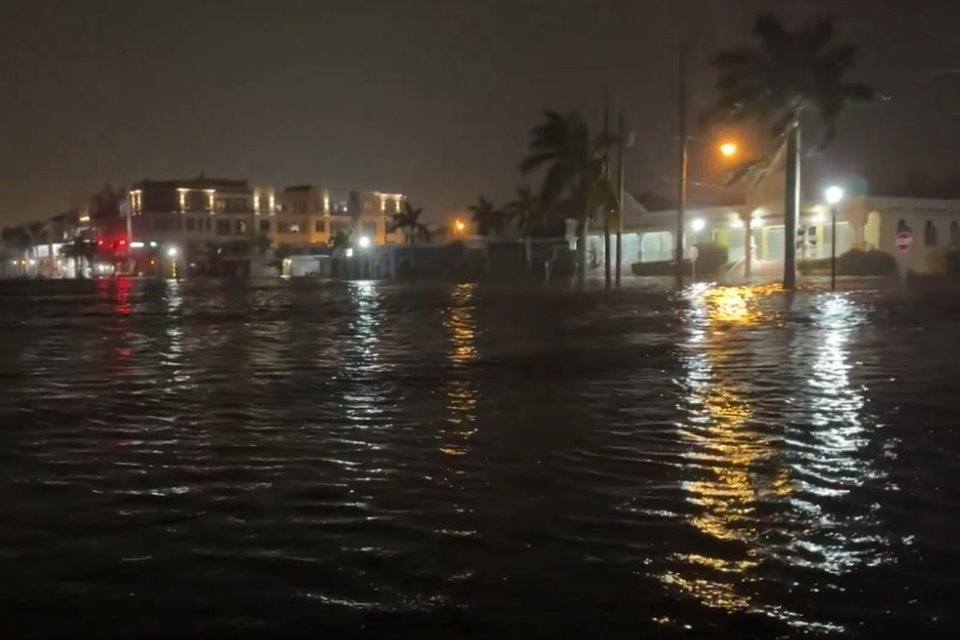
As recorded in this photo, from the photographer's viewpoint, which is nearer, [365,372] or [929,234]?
[365,372]

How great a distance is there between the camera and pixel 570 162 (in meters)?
56.0

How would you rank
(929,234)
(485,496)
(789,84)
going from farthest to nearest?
(929,234) → (789,84) → (485,496)

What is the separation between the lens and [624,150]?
52219 mm

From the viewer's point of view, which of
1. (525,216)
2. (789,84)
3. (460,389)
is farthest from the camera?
(525,216)

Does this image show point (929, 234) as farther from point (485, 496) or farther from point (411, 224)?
point (411, 224)

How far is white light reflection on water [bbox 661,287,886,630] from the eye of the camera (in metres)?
5.85

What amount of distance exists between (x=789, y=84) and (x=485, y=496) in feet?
122

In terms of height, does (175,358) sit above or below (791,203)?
below

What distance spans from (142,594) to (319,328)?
1943 cm

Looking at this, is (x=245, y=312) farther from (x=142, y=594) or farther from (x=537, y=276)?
(x=537, y=276)

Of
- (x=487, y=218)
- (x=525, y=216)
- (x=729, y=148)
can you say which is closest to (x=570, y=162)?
(x=729, y=148)

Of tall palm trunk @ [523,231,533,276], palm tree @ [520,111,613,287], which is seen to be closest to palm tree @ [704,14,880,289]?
palm tree @ [520,111,613,287]

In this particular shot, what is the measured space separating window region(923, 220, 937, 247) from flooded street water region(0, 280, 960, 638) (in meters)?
39.0

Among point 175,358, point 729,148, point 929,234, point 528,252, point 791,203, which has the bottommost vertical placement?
point 175,358
